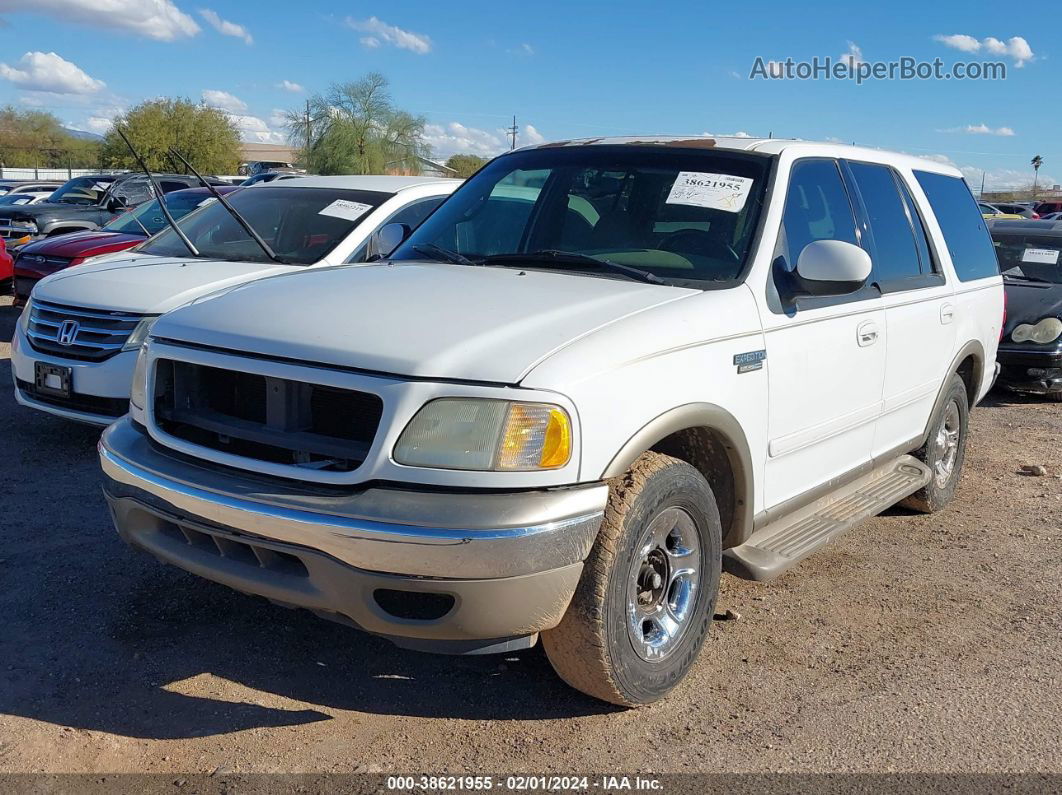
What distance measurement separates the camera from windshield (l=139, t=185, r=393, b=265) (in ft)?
22.2

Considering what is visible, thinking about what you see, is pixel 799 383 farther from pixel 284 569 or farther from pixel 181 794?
pixel 181 794

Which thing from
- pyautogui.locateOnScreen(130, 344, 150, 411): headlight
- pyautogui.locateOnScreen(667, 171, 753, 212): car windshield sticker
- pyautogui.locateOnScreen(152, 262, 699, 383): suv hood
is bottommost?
pyautogui.locateOnScreen(130, 344, 150, 411): headlight

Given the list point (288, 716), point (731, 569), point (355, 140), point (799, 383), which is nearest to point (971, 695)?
point (731, 569)

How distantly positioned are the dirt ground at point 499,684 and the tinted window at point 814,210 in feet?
5.19

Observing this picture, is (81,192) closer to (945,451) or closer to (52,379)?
(52,379)

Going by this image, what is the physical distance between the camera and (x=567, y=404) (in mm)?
2781

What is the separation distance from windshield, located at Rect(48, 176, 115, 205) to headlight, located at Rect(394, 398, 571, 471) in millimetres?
15559

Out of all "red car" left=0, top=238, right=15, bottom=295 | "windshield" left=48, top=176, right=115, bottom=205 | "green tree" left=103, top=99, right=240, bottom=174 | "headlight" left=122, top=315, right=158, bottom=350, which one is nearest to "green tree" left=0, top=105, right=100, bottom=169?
"green tree" left=103, top=99, right=240, bottom=174

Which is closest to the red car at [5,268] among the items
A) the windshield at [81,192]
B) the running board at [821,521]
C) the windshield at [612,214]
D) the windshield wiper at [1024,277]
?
the windshield at [81,192]

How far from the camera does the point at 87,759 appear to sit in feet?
9.78

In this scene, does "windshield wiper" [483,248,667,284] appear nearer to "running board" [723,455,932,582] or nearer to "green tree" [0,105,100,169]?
"running board" [723,455,932,582]

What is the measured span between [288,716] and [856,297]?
9.22 feet

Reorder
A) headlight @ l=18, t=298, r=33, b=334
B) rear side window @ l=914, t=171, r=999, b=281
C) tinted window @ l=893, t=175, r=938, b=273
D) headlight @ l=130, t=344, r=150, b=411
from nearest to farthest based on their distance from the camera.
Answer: headlight @ l=130, t=344, r=150, b=411 → tinted window @ l=893, t=175, r=938, b=273 → rear side window @ l=914, t=171, r=999, b=281 → headlight @ l=18, t=298, r=33, b=334

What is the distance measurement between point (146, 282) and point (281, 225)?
1189 mm
